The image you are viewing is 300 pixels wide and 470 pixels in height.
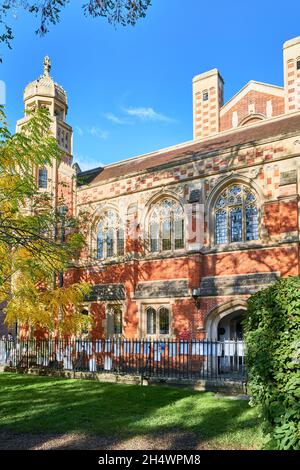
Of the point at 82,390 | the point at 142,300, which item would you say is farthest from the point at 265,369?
the point at 142,300

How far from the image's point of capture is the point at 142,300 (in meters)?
18.5

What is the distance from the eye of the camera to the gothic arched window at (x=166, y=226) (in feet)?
60.7

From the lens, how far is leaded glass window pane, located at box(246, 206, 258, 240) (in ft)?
54.1

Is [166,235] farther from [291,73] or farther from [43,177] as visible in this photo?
[291,73]

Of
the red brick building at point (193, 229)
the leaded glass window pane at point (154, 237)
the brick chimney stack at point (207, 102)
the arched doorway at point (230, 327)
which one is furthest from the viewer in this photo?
the brick chimney stack at point (207, 102)

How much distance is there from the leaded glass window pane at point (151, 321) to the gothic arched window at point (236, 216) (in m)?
4.02

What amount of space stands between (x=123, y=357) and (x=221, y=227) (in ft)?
20.2

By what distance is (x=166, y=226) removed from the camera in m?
18.9

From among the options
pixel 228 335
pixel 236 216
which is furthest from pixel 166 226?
pixel 228 335

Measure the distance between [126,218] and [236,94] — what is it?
11792mm

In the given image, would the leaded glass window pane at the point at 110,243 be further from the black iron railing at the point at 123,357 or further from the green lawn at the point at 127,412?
the green lawn at the point at 127,412

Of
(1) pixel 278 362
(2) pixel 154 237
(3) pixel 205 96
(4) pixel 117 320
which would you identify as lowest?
(4) pixel 117 320

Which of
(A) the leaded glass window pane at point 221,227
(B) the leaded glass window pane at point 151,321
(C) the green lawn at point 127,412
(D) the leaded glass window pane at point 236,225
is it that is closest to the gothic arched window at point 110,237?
(B) the leaded glass window pane at point 151,321
